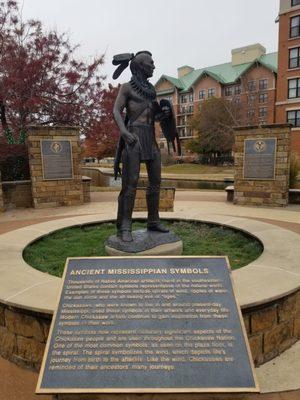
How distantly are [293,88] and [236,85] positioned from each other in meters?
17.9

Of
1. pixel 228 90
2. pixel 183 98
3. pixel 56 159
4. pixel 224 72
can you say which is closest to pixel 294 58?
pixel 228 90

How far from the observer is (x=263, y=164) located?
10.9 metres

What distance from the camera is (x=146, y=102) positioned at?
412 centimetres

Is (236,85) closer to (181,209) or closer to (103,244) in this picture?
(181,209)

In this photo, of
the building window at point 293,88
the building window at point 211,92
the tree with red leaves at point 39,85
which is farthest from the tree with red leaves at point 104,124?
the building window at point 211,92

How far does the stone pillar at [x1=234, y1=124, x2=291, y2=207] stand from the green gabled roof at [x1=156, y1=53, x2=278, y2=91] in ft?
117

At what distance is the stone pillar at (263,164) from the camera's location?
10.6 metres

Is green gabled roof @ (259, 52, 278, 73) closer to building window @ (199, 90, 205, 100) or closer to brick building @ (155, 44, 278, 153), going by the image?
brick building @ (155, 44, 278, 153)

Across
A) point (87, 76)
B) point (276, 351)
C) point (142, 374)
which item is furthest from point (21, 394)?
point (87, 76)

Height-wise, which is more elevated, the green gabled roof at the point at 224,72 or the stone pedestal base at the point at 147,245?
the green gabled roof at the point at 224,72

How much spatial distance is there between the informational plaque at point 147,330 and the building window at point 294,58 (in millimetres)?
33545

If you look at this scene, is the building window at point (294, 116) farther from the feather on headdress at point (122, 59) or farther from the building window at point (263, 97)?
the feather on headdress at point (122, 59)

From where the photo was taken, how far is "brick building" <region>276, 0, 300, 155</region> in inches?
1187

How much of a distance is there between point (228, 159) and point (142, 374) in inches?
1539
